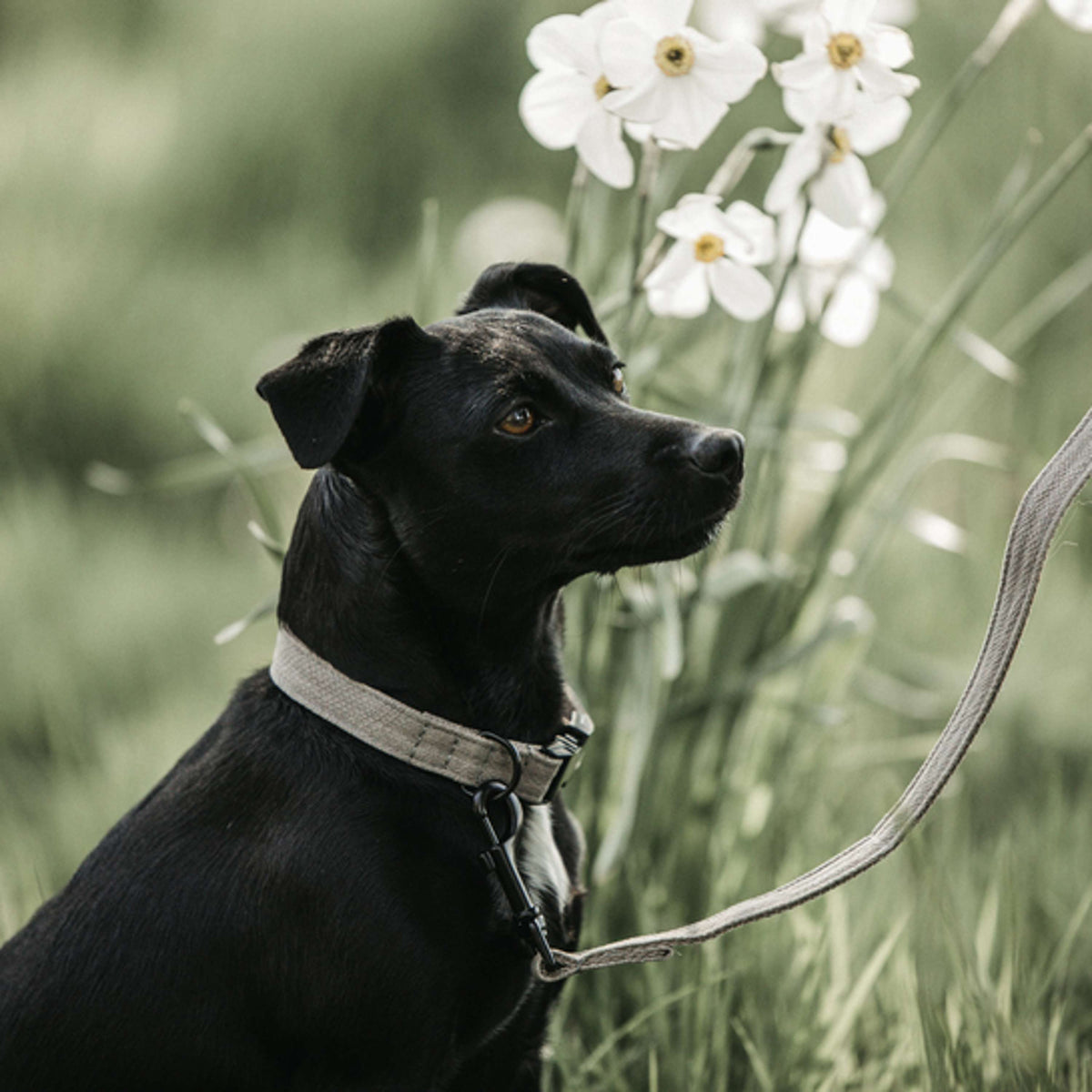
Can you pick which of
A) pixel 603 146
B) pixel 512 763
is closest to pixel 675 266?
pixel 603 146

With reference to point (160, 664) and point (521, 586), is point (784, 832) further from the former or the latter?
point (160, 664)

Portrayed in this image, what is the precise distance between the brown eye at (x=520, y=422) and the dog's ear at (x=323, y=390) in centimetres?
22

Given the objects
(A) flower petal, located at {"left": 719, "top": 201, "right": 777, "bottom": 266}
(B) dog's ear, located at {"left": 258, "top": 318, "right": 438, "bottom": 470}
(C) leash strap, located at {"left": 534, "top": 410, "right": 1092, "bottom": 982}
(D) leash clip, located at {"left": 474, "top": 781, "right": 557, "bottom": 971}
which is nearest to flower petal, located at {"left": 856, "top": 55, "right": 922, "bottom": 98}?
(A) flower petal, located at {"left": 719, "top": 201, "right": 777, "bottom": 266}

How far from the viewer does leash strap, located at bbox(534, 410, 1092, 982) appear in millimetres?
1595

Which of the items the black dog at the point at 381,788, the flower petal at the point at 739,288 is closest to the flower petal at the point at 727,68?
the flower petal at the point at 739,288

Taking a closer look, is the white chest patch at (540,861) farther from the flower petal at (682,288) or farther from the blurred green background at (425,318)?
the flower petal at (682,288)

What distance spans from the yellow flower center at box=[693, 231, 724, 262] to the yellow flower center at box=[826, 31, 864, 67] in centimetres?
35

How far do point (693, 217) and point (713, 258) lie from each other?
0.09m

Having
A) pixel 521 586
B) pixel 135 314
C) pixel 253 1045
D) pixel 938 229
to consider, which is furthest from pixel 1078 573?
pixel 135 314

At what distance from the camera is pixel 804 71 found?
7.02 ft

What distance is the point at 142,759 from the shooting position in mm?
3629

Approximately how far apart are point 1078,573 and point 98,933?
3602 millimetres

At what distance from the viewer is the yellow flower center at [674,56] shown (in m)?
2.09

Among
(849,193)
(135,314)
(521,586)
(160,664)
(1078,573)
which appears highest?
(849,193)
